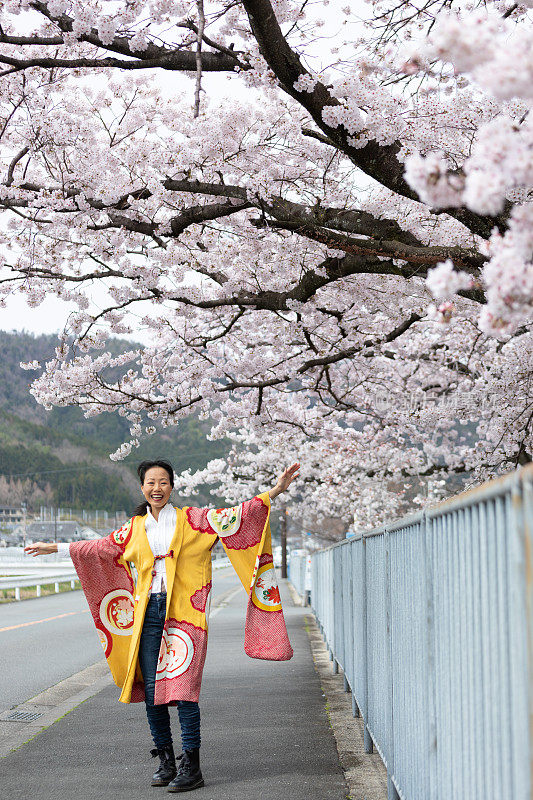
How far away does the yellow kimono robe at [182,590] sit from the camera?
200 inches

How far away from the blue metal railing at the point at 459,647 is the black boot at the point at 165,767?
116cm

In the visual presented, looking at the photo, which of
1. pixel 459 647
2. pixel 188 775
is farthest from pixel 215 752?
pixel 459 647

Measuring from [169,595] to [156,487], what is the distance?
628 mm

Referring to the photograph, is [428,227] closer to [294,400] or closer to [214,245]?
[214,245]

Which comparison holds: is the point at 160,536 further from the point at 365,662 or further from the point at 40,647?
the point at 40,647

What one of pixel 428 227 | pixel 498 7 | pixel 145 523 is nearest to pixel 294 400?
pixel 428 227

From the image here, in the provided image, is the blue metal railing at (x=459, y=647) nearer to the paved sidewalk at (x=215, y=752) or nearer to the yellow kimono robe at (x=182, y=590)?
the paved sidewalk at (x=215, y=752)

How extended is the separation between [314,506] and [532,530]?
35839 mm

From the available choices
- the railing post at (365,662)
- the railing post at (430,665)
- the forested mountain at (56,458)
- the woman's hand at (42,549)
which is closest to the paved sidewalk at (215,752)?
the railing post at (365,662)

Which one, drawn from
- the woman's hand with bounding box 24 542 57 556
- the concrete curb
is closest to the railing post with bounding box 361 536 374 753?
the woman's hand with bounding box 24 542 57 556

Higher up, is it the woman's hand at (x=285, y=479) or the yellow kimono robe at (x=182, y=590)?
the woman's hand at (x=285, y=479)

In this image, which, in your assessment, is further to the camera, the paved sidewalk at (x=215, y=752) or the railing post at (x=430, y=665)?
the paved sidewalk at (x=215, y=752)

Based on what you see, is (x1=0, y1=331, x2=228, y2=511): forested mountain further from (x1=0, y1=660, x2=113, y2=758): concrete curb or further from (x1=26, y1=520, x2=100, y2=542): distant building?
(x1=0, y1=660, x2=113, y2=758): concrete curb

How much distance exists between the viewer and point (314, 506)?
123 ft
